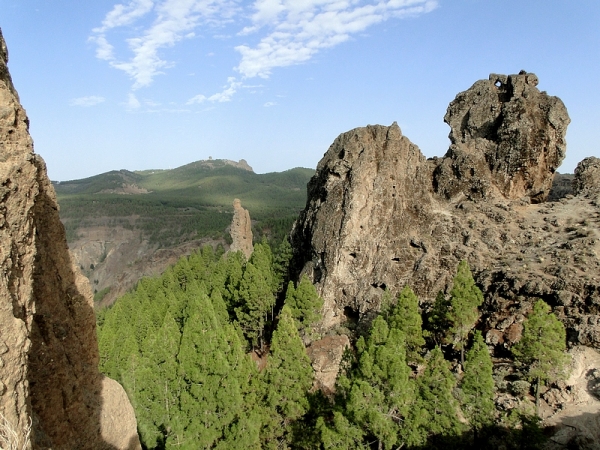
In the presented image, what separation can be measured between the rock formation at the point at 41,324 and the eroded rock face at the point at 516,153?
40200 millimetres

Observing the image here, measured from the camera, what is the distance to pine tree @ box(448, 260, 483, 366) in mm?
29000

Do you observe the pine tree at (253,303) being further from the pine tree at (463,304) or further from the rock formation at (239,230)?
the rock formation at (239,230)

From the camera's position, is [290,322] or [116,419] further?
[290,322]

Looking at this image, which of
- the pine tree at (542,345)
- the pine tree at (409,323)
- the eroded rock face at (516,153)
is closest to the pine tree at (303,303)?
the pine tree at (409,323)

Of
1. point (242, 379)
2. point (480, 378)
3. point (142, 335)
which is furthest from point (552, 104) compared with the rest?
point (142, 335)

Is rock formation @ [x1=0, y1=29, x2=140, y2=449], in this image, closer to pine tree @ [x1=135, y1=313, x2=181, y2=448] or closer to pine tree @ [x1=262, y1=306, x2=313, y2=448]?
pine tree @ [x1=135, y1=313, x2=181, y2=448]

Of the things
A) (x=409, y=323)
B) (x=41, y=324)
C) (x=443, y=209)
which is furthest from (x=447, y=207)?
(x=41, y=324)

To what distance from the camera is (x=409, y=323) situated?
29.0 meters

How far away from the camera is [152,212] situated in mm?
198250

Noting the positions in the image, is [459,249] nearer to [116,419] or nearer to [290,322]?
[290,322]

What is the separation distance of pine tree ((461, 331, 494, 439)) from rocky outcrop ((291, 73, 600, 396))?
14.4 metres

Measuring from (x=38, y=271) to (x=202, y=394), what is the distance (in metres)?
13.2

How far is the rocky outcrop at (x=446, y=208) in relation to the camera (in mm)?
A: 37625

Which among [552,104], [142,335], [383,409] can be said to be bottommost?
[142,335]
